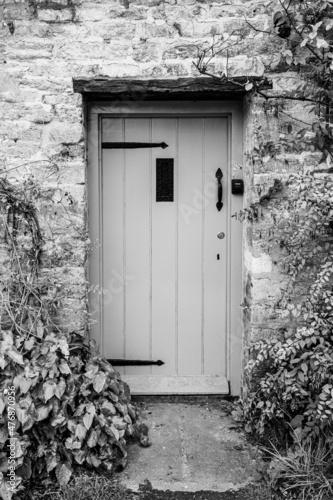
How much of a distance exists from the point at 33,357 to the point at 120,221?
1.25m

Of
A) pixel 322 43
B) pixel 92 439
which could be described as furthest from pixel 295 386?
A: pixel 322 43

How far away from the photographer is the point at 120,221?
169 inches

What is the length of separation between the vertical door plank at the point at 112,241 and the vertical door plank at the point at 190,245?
440mm

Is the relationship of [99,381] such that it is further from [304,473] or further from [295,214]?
[295,214]

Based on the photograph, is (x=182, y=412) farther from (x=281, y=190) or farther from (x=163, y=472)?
(x=281, y=190)

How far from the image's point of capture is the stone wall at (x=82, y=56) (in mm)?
3854

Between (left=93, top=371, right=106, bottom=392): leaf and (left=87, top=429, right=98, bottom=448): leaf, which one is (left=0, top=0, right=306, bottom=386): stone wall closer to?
(left=93, top=371, right=106, bottom=392): leaf

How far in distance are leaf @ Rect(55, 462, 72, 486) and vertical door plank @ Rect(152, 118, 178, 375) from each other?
4.17ft

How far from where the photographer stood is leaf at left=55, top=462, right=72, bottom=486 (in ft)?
10.6

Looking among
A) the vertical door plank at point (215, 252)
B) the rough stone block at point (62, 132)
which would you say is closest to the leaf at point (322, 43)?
the vertical door plank at point (215, 252)

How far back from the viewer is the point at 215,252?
14.2 ft

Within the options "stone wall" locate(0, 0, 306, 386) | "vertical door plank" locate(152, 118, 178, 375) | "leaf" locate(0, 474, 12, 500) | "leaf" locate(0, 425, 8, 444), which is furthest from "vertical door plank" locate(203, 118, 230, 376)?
"leaf" locate(0, 474, 12, 500)

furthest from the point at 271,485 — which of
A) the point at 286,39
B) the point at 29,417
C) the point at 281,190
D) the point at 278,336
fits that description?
the point at 286,39

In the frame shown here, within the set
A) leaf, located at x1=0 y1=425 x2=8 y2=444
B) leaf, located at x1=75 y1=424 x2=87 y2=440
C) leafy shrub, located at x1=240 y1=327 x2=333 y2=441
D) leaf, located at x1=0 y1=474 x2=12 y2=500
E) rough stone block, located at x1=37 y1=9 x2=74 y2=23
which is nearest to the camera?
leaf, located at x1=0 y1=474 x2=12 y2=500
